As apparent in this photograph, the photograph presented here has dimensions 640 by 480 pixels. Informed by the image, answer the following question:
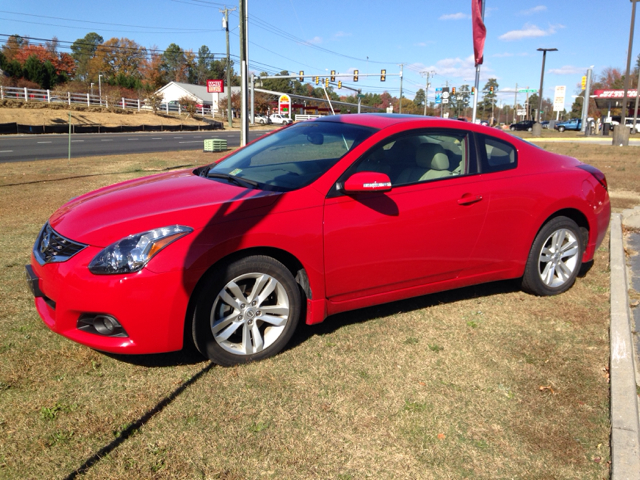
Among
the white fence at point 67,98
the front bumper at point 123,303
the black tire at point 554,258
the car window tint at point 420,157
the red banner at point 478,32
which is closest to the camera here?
the front bumper at point 123,303

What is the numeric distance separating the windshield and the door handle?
90 cm

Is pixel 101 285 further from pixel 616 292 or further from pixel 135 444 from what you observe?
pixel 616 292

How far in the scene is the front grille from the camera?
3.32 metres

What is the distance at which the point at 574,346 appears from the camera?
13.5 feet

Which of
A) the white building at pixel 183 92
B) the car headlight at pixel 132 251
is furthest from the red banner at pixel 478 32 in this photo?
the white building at pixel 183 92

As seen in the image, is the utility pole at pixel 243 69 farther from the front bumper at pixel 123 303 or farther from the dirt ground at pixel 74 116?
the dirt ground at pixel 74 116

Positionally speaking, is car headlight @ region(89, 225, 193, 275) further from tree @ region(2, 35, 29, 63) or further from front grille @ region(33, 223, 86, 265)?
tree @ region(2, 35, 29, 63)

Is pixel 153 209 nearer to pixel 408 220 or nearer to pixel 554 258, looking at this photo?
pixel 408 220

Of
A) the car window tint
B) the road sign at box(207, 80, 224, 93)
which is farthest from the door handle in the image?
the road sign at box(207, 80, 224, 93)

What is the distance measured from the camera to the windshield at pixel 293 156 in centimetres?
395

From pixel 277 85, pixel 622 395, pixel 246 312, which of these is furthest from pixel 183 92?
pixel 622 395

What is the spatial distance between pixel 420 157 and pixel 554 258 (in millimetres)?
1751

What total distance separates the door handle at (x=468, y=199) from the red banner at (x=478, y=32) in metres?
7.84

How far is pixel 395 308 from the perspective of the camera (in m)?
4.74
